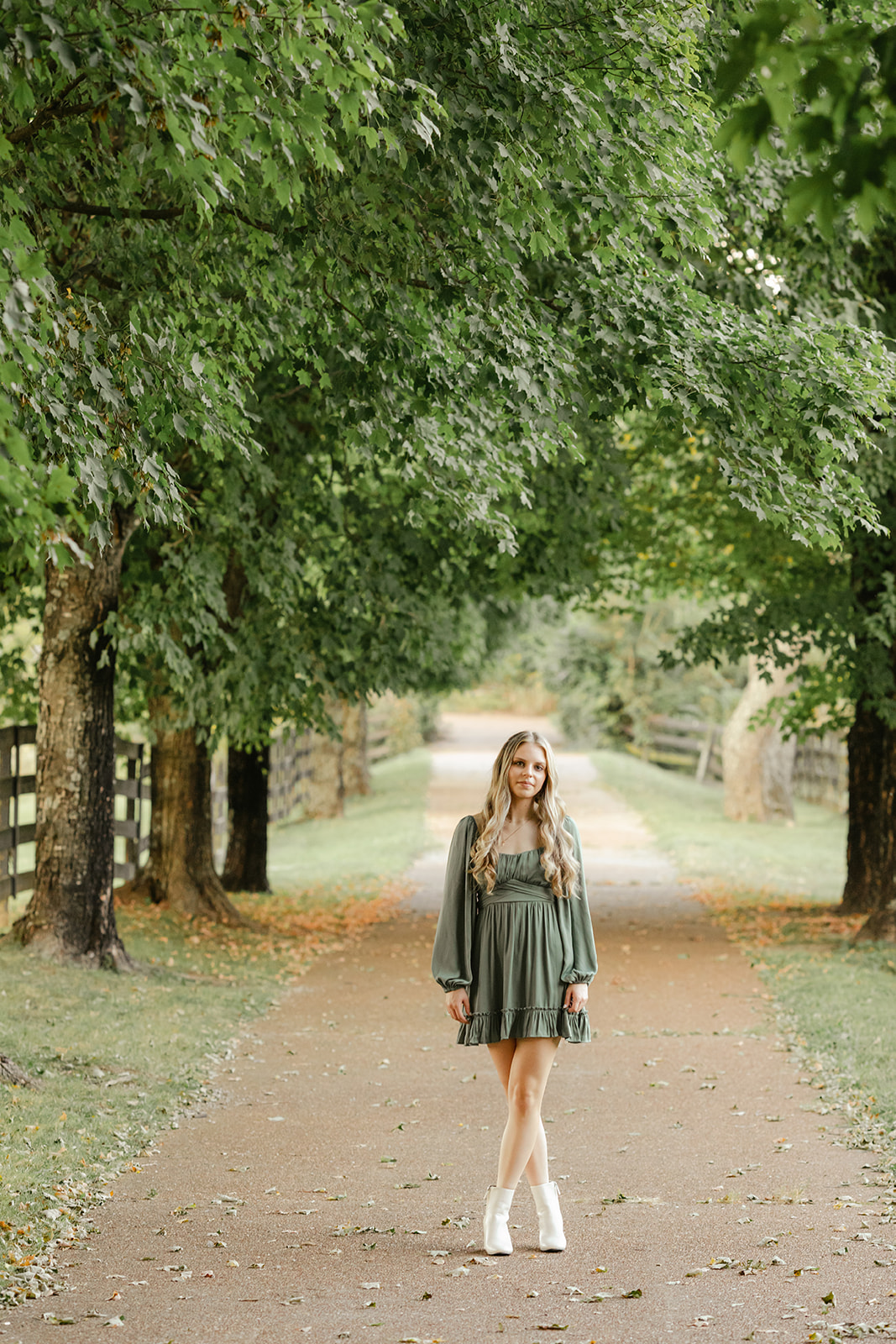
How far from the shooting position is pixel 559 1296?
15.6 ft

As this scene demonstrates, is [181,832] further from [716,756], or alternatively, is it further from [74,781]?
[716,756]

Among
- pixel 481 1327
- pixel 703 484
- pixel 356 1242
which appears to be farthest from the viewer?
pixel 703 484

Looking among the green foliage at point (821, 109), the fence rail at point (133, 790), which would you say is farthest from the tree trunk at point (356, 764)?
the green foliage at point (821, 109)

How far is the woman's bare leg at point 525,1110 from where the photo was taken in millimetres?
5168

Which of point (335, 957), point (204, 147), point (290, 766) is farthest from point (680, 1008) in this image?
point (290, 766)

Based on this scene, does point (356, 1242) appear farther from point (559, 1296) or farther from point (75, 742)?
point (75, 742)

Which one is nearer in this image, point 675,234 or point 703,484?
point 675,234

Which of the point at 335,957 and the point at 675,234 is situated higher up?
the point at 675,234

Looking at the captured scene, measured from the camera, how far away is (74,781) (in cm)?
987

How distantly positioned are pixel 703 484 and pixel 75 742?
7.27 meters

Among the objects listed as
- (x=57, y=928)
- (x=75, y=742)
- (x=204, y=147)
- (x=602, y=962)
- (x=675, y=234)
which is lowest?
(x=602, y=962)

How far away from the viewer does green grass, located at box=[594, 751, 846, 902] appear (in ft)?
59.5

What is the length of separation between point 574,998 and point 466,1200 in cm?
131

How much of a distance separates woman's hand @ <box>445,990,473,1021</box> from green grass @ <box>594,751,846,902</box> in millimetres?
11937
